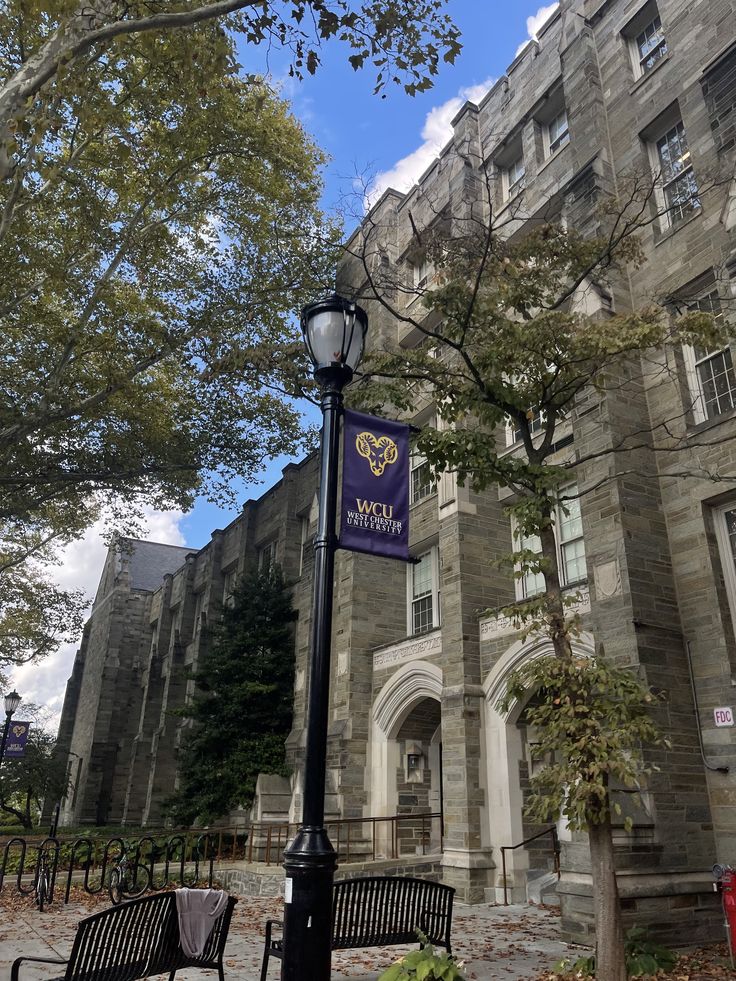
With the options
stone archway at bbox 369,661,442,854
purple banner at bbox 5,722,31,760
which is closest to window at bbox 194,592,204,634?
purple banner at bbox 5,722,31,760

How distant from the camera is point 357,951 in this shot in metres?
9.30

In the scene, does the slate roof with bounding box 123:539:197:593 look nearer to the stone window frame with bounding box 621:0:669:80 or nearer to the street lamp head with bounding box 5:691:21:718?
the street lamp head with bounding box 5:691:21:718

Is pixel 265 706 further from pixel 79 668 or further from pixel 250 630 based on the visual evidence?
pixel 79 668

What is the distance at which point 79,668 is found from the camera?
163 feet

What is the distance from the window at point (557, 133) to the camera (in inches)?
697

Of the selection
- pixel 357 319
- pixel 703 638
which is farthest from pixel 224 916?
pixel 703 638

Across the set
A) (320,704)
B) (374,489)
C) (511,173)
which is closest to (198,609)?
(511,173)

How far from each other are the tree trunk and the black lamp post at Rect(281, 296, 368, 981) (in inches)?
142

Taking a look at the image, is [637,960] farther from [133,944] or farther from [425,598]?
[425,598]

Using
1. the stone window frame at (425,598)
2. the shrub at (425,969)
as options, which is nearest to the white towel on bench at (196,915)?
the shrub at (425,969)

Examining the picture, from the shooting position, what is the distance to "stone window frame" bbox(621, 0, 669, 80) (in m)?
15.4

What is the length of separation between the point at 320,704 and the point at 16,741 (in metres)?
21.2

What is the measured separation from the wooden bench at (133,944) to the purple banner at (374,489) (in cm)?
324

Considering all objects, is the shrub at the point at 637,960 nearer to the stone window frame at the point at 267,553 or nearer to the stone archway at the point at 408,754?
the stone archway at the point at 408,754
